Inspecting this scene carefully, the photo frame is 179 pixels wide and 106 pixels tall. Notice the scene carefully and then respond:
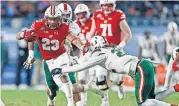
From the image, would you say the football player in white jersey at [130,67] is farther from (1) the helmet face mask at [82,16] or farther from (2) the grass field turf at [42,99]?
(1) the helmet face mask at [82,16]

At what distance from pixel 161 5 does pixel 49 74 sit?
1091cm

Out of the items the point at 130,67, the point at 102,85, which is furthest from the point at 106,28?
the point at 130,67

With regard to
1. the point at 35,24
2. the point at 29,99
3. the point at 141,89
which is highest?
the point at 35,24

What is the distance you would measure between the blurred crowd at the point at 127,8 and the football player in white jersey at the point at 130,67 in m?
10.1

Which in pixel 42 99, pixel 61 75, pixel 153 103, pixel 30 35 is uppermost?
pixel 30 35

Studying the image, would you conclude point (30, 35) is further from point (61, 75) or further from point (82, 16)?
point (82, 16)

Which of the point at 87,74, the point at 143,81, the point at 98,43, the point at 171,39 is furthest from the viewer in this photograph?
the point at 171,39

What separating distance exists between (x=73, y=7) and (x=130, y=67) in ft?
34.1

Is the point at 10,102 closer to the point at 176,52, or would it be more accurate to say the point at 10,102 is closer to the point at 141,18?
the point at 176,52

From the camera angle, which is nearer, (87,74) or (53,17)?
(53,17)

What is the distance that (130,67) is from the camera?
26.7 ft

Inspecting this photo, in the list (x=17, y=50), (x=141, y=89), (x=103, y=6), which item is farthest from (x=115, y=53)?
(x=17, y=50)

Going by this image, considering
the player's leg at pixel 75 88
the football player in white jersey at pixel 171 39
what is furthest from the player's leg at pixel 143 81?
the football player in white jersey at pixel 171 39

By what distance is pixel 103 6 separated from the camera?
36.1 feet
